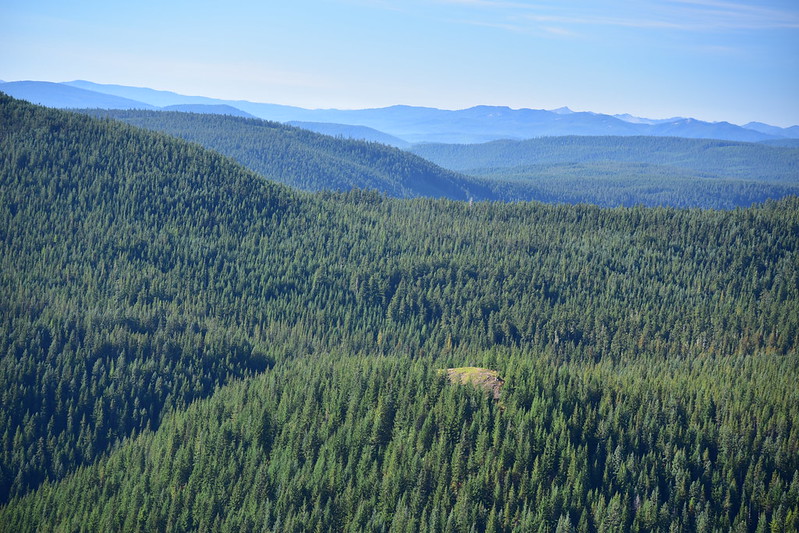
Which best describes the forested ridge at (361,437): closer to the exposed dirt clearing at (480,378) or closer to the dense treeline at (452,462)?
the dense treeline at (452,462)

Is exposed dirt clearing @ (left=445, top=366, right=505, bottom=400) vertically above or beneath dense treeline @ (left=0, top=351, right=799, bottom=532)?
above

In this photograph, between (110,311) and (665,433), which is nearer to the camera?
(665,433)

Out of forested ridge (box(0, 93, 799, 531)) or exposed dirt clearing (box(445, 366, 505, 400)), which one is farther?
exposed dirt clearing (box(445, 366, 505, 400))

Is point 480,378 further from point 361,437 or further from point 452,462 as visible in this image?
point 361,437

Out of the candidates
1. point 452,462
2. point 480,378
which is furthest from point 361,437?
point 480,378

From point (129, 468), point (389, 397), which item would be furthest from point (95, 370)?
point (389, 397)

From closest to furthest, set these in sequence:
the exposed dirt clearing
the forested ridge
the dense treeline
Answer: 1. the dense treeline
2. the forested ridge
3. the exposed dirt clearing

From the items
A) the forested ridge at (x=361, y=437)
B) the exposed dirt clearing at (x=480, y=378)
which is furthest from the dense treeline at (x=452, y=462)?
the exposed dirt clearing at (x=480, y=378)

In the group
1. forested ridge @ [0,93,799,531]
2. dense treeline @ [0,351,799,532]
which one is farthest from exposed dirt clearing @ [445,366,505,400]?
dense treeline @ [0,351,799,532]

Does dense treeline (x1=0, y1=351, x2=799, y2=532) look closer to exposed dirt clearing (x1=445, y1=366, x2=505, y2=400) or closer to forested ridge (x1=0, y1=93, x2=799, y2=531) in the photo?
forested ridge (x1=0, y1=93, x2=799, y2=531)

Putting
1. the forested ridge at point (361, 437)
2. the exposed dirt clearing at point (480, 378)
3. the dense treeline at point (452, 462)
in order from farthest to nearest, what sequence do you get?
the exposed dirt clearing at point (480, 378)
the forested ridge at point (361, 437)
the dense treeline at point (452, 462)

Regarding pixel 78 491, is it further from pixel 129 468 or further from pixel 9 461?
pixel 9 461
